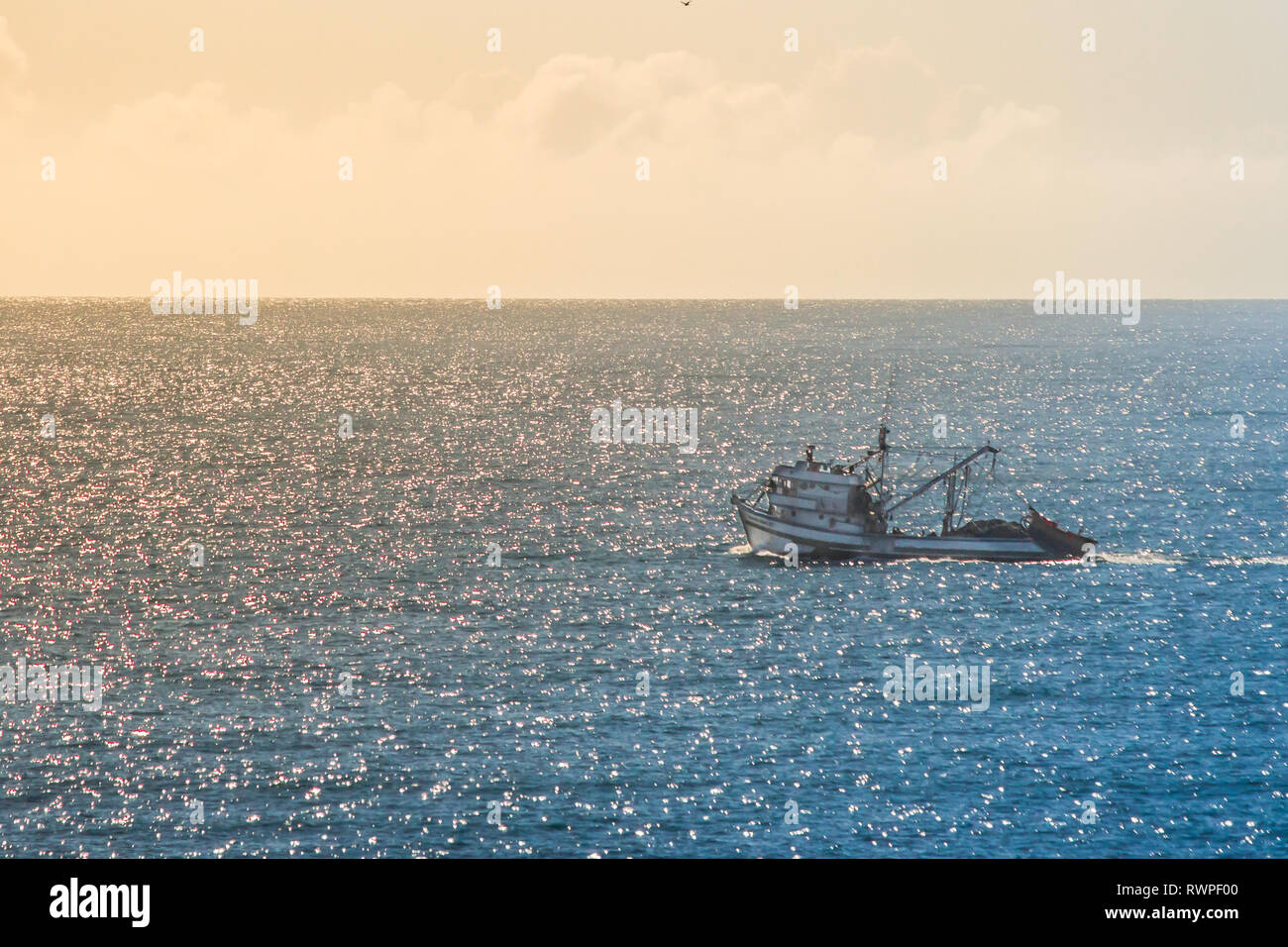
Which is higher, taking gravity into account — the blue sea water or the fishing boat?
the fishing boat

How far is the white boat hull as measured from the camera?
11325cm

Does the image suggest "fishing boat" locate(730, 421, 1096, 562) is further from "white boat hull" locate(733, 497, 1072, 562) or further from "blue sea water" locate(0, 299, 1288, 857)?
"blue sea water" locate(0, 299, 1288, 857)

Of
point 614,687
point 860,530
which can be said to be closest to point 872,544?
point 860,530

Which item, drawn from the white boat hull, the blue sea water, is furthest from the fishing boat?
the blue sea water

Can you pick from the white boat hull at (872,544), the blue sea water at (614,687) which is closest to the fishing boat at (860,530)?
the white boat hull at (872,544)

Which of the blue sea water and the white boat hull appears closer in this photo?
the blue sea water

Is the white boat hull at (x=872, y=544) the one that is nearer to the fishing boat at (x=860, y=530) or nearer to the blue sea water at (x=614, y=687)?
the fishing boat at (x=860, y=530)

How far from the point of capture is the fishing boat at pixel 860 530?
4461 inches

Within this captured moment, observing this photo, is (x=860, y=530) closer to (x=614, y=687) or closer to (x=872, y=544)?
(x=872, y=544)

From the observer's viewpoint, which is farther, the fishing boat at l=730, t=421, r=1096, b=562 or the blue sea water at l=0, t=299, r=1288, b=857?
the fishing boat at l=730, t=421, r=1096, b=562

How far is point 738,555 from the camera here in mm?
116312

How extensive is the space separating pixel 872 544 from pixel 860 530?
149 cm

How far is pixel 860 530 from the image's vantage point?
376 feet

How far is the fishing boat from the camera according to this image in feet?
372
